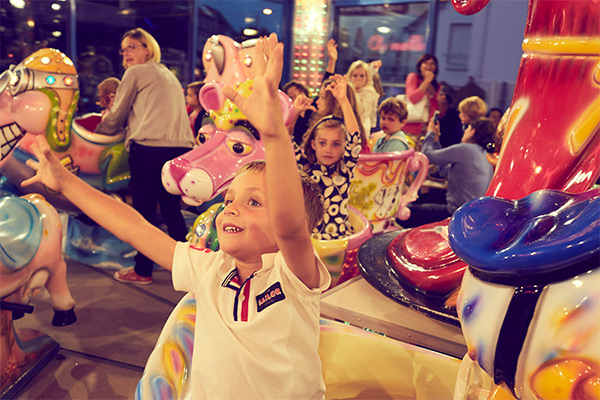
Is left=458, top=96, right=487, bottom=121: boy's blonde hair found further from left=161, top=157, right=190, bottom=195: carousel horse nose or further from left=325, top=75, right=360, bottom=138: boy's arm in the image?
left=161, top=157, right=190, bottom=195: carousel horse nose

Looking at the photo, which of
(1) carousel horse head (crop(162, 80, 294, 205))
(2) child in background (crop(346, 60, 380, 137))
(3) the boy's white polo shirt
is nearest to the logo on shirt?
(3) the boy's white polo shirt

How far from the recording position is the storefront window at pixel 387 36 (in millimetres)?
6984

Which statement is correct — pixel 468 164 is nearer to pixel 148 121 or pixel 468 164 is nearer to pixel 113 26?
pixel 148 121

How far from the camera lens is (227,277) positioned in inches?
39.1

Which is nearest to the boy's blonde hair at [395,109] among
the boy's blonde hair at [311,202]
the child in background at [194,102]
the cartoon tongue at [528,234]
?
the child in background at [194,102]

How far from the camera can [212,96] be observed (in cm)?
181

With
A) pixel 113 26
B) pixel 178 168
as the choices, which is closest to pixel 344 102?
pixel 178 168

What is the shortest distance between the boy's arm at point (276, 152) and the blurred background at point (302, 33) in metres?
5.31

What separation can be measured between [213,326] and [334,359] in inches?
13.5

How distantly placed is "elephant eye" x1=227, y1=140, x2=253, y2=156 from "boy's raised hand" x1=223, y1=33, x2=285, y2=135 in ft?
3.54

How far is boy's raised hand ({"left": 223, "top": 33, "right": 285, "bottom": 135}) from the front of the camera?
661 mm

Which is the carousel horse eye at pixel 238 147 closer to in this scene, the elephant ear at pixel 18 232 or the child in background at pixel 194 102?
the elephant ear at pixel 18 232

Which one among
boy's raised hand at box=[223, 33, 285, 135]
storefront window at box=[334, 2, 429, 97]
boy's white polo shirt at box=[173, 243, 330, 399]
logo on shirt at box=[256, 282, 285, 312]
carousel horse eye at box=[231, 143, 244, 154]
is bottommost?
boy's white polo shirt at box=[173, 243, 330, 399]

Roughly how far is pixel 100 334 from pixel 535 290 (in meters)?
2.26
